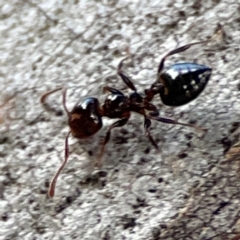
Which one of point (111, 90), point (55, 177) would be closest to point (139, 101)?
point (111, 90)

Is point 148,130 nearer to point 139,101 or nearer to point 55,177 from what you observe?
point 139,101

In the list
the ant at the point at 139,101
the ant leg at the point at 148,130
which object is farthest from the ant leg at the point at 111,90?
the ant leg at the point at 148,130

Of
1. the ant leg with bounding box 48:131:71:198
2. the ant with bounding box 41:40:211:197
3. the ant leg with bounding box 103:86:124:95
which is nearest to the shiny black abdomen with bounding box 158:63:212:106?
the ant with bounding box 41:40:211:197

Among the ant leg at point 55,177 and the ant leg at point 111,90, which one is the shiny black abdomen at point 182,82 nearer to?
the ant leg at point 111,90

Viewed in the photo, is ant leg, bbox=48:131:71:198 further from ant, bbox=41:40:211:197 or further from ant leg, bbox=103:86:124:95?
ant leg, bbox=103:86:124:95

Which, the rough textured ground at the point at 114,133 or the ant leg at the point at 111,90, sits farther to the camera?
the ant leg at the point at 111,90

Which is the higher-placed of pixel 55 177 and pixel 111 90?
pixel 111 90
